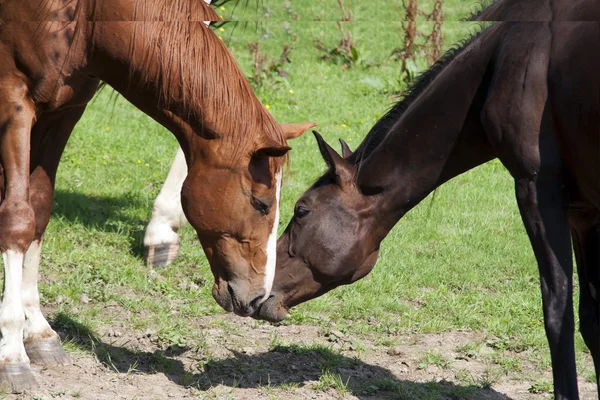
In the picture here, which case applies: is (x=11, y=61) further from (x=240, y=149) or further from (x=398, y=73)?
(x=398, y=73)

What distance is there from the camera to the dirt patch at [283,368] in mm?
4152

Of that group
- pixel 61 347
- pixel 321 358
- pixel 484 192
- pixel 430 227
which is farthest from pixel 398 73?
pixel 61 347

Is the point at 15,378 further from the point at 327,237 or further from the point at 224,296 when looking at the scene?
the point at 327,237

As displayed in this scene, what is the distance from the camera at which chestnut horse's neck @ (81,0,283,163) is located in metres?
3.79

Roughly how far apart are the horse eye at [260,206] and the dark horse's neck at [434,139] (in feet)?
1.72

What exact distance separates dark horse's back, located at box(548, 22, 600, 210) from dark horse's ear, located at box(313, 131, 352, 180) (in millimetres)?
1089

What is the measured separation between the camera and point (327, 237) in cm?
419

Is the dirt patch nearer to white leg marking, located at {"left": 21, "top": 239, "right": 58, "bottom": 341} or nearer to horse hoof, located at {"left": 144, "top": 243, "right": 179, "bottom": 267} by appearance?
white leg marking, located at {"left": 21, "top": 239, "right": 58, "bottom": 341}

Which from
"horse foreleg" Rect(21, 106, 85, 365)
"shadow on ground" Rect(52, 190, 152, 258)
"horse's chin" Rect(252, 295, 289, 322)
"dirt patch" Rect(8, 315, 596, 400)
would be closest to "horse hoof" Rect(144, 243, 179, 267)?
"shadow on ground" Rect(52, 190, 152, 258)

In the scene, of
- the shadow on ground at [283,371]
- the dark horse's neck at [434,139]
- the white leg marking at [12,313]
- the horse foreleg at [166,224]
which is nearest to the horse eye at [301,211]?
the dark horse's neck at [434,139]

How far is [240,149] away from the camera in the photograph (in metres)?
3.90

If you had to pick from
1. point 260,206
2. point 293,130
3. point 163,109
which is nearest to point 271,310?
point 260,206

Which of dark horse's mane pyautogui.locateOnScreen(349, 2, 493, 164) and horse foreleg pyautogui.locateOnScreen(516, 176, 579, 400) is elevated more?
dark horse's mane pyautogui.locateOnScreen(349, 2, 493, 164)

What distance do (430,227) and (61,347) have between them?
10.8 feet
